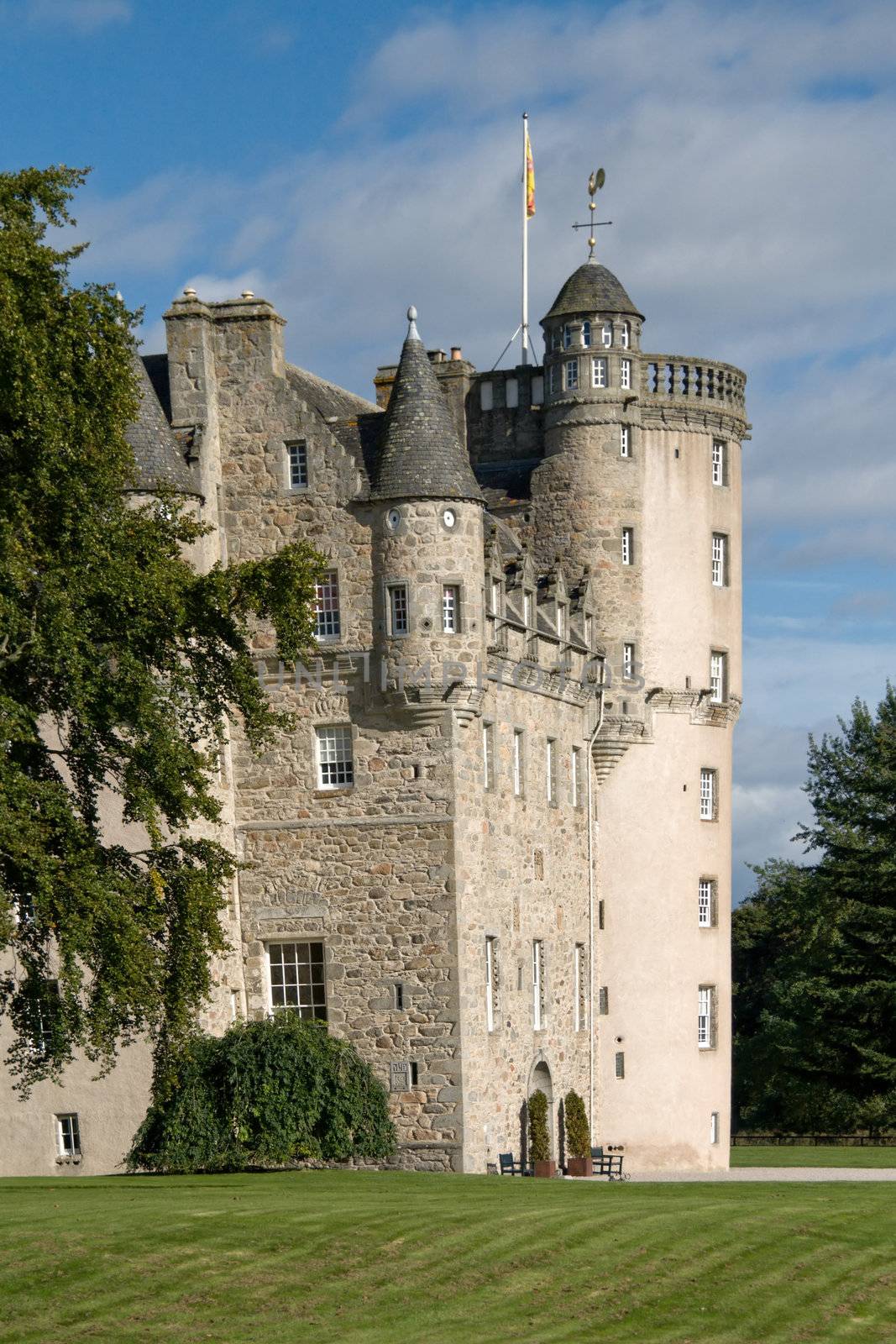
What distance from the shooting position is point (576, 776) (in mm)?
51344

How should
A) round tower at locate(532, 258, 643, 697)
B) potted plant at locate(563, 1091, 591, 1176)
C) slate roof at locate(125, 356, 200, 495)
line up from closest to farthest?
slate roof at locate(125, 356, 200, 495) < potted plant at locate(563, 1091, 591, 1176) < round tower at locate(532, 258, 643, 697)

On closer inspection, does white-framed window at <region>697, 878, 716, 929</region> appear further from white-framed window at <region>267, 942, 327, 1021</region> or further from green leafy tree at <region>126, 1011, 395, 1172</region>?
green leafy tree at <region>126, 1011, 395, 1172</region>

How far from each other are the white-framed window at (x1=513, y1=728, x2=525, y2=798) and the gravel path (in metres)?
7.82

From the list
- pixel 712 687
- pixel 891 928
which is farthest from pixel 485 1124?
pixel 891 928

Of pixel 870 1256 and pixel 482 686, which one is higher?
pixel 482 686

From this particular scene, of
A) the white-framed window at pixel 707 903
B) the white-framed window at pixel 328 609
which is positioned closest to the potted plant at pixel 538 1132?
the white-framed window at pixel 707 903

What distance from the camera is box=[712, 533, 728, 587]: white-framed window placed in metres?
54.2

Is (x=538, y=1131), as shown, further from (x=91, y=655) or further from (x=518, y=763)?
(x=91, y=655)

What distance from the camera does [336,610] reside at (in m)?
44.1

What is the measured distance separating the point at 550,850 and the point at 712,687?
694 cm

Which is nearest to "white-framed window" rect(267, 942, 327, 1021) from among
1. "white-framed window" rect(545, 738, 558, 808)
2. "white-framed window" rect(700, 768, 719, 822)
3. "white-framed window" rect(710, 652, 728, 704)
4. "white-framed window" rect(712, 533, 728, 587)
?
"white-framed window" rect(545, 738, 558, 808)

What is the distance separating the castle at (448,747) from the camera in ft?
142

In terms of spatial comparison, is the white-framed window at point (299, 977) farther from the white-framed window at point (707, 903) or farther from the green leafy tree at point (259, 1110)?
the white-framed window at point (707, 903)

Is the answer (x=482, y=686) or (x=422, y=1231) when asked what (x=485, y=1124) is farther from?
(x=422, y=1231)
